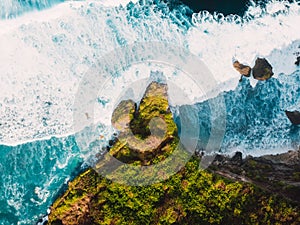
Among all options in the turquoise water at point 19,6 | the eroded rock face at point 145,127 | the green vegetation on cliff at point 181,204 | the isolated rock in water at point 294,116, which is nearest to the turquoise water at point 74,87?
the turquoise water at point 19,6

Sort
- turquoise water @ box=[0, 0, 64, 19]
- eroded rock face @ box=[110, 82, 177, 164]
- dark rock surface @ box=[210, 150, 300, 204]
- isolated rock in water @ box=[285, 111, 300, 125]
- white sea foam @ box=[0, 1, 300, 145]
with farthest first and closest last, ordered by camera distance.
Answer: isolated rock in water @ box=[285, 111, 300, 125] → white sea foam @ box=[0, 1, 300, 145] → turquoise water @ box=[0, 0, 64, 19] → eroded rock face @ box=[110, 82, 177, 164] → dark rock surface @ box=[210, 150, 300, 204]

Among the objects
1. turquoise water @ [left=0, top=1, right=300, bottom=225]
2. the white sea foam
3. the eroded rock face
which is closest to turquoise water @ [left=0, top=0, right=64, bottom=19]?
turquoise water @ [left=0, top=1, right=300, bottom=225]

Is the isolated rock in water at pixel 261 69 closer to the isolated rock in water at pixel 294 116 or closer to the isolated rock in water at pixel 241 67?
the isolated rock in water at pixel 241 67

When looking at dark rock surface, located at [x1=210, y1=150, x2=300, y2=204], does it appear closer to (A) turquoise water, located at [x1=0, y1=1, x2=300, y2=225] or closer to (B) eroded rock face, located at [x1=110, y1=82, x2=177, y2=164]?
(A) turquoise water, located at [x1=0, y1=1, x2=300, y2=225]

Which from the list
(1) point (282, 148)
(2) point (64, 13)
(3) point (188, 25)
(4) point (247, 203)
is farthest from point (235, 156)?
(2) point (64, 13)

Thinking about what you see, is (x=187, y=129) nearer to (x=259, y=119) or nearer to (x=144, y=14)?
(x=259, y=119)

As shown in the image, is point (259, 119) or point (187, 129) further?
point (259, 119)
